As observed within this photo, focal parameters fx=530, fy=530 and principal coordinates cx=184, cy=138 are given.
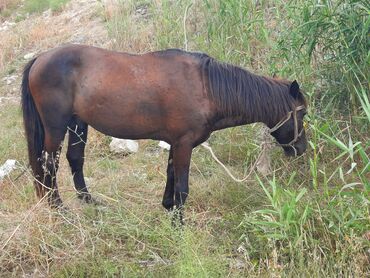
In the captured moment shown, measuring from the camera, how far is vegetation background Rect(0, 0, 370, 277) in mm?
3166

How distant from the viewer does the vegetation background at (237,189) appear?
3.17 meters

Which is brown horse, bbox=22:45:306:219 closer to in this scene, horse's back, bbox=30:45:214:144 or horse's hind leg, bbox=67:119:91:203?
horse's back, bbox=30:45:214:144

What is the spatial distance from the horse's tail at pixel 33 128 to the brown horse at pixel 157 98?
7 cm

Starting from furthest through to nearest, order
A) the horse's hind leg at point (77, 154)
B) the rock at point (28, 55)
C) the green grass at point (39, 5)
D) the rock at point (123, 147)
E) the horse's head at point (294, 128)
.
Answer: the green grass at point (39, 5) < the rock at point (28, 55) < the rock at point (123, 147) < the horse's hind leg at point (77, 154) < the horse's head at point (294, 128)

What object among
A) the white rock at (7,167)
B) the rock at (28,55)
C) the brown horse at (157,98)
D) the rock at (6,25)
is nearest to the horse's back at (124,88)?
the brown horse at (157,98)

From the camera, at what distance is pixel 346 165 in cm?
460

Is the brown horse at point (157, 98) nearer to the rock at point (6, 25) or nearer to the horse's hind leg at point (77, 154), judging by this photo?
the horse's hind leg at point (77, 154)

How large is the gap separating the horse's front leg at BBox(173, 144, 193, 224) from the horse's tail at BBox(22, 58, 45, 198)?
109cm

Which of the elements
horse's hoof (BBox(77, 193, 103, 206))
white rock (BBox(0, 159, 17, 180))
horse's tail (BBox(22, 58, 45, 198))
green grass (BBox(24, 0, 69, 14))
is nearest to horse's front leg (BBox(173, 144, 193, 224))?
horse's hoof (BBox(77, 193, 103, 206))

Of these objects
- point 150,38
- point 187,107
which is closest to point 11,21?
point 150,38

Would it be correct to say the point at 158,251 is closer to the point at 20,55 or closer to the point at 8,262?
the point at 8,262

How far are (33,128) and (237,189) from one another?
1717 millimetres

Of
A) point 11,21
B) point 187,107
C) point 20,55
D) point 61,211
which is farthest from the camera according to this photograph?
point 11,21

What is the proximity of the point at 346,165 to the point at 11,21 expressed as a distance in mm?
9869
